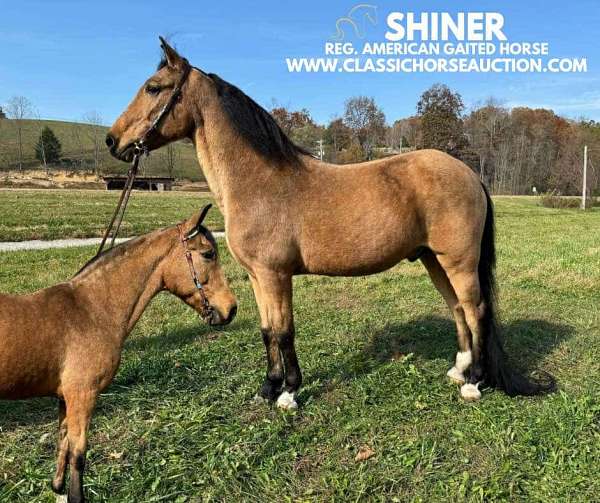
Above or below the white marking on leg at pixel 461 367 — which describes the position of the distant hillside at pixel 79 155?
above

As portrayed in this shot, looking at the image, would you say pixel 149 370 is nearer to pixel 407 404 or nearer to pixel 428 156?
pixel 407 404

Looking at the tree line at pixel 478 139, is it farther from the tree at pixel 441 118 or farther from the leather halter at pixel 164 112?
the leather halter at pixel 164 112

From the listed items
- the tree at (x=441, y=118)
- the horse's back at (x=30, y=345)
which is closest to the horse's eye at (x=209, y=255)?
the horse's back at (x=30, y=345)

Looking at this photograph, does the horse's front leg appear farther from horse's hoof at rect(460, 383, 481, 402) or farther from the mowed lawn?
horse's hoof at rect(460, 383, 481, 402)

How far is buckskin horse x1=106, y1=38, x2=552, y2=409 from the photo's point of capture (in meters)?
3.80

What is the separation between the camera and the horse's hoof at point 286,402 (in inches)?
160

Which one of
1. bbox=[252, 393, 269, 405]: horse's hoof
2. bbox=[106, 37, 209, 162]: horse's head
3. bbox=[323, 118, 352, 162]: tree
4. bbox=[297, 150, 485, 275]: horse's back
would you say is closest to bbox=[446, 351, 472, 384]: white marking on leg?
bbox=[297, 150, 485, 275]: horse's back

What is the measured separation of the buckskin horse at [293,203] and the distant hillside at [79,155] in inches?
2290

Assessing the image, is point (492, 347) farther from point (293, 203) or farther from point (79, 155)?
point (79, 155)

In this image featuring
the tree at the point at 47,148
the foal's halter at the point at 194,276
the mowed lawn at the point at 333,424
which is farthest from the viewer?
the tree at the point at 47,148

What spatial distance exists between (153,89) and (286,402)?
265 cm

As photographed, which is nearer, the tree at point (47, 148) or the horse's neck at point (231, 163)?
the horse's neck at point (231, 163)

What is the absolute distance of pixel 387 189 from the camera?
4.05 metres

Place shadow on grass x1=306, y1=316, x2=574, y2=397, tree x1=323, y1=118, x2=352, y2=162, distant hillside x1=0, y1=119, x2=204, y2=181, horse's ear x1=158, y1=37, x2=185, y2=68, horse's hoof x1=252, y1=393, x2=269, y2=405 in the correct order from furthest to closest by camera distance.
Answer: distant hillside x1=0, y1=119, x2=204, y2=181 → tree x1=323, y1=118, x2=352, y2=162 → shadow on grass x1=306, y1=316, x2=574, y2=397 → horse's hoof x1=252, y1=393, x2=269, y2=405 → horse's ear x1=158, y1=37, x2=185, y2=68
